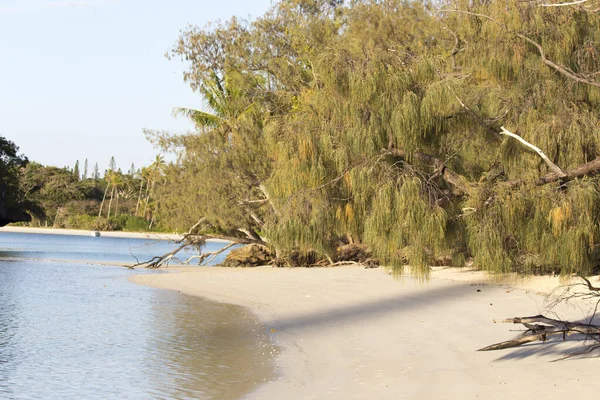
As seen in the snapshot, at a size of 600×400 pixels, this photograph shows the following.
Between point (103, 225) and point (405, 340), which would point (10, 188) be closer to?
point (103, 225)

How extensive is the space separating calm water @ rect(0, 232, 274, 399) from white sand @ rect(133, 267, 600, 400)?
23.8 inches

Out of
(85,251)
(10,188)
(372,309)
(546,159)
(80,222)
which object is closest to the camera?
(546,159)

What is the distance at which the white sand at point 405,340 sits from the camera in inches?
276

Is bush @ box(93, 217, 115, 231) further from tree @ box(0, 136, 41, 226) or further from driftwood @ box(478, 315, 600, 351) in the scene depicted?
driftwood @ box(478, 315, 600, 351)

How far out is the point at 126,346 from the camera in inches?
451

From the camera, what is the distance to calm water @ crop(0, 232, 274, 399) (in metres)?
8.55

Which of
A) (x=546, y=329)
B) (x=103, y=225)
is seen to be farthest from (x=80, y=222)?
(x=546, y=329)

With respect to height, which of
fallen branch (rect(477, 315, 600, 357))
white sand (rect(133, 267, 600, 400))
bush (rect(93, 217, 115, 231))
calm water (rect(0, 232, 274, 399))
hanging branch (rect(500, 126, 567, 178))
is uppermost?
bush (rect(93, 217, 115, 231))

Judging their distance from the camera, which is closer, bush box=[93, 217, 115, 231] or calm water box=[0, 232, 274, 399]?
calm water box=[0, 232, 274, 399]

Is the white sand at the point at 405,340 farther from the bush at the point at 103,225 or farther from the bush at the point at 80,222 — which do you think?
the bush at the point at 80,222

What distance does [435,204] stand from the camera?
745cm

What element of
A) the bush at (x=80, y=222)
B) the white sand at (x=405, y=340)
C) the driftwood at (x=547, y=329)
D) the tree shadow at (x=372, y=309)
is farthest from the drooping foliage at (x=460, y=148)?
the bush at (x=80, y=222)

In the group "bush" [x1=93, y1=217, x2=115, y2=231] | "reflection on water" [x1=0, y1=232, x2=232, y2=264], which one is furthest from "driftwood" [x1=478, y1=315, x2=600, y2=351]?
"bush" [x1=93, y1=217, x2=115, y2=231]

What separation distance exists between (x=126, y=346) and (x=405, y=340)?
4425mm
